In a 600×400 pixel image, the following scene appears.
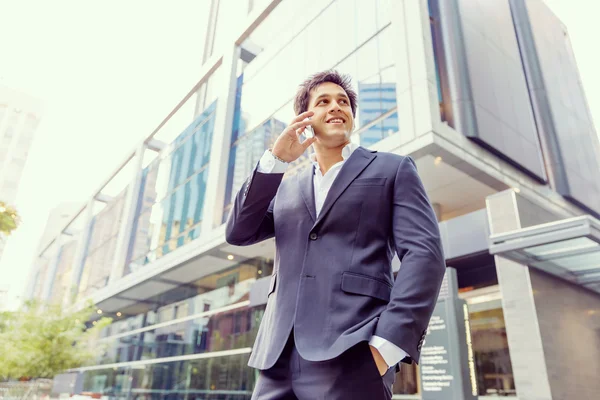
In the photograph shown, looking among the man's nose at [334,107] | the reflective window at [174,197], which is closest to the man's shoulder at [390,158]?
the man's nose at [334,107]

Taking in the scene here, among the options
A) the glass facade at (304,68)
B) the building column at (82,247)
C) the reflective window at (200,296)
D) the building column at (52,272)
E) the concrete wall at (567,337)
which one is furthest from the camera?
the building column at (52,272)

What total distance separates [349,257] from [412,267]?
21cm

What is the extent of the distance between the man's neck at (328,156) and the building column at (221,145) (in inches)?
627

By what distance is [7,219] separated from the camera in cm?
788

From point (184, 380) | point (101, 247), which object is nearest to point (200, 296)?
point (184, 380)

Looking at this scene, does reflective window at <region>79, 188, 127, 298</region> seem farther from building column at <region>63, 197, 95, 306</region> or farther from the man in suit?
the man in suit

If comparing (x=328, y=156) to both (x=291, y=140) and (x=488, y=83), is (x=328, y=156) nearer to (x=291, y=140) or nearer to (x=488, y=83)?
(x=291, y=140)

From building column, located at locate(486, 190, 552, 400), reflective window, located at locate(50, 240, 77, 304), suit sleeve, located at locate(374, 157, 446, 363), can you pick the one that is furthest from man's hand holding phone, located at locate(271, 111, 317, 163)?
reflective window, located at locate(50, 240, 77, 304)

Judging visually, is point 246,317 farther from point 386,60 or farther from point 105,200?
point 105,200

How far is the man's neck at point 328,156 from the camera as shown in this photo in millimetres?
1854

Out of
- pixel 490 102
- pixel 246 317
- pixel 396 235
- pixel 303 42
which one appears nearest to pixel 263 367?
pixel 396 235

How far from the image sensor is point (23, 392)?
37.2 feet

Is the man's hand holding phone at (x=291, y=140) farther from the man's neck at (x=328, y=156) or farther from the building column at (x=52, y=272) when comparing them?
the building column at (x=52, y=272)

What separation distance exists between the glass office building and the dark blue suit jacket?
672cm
